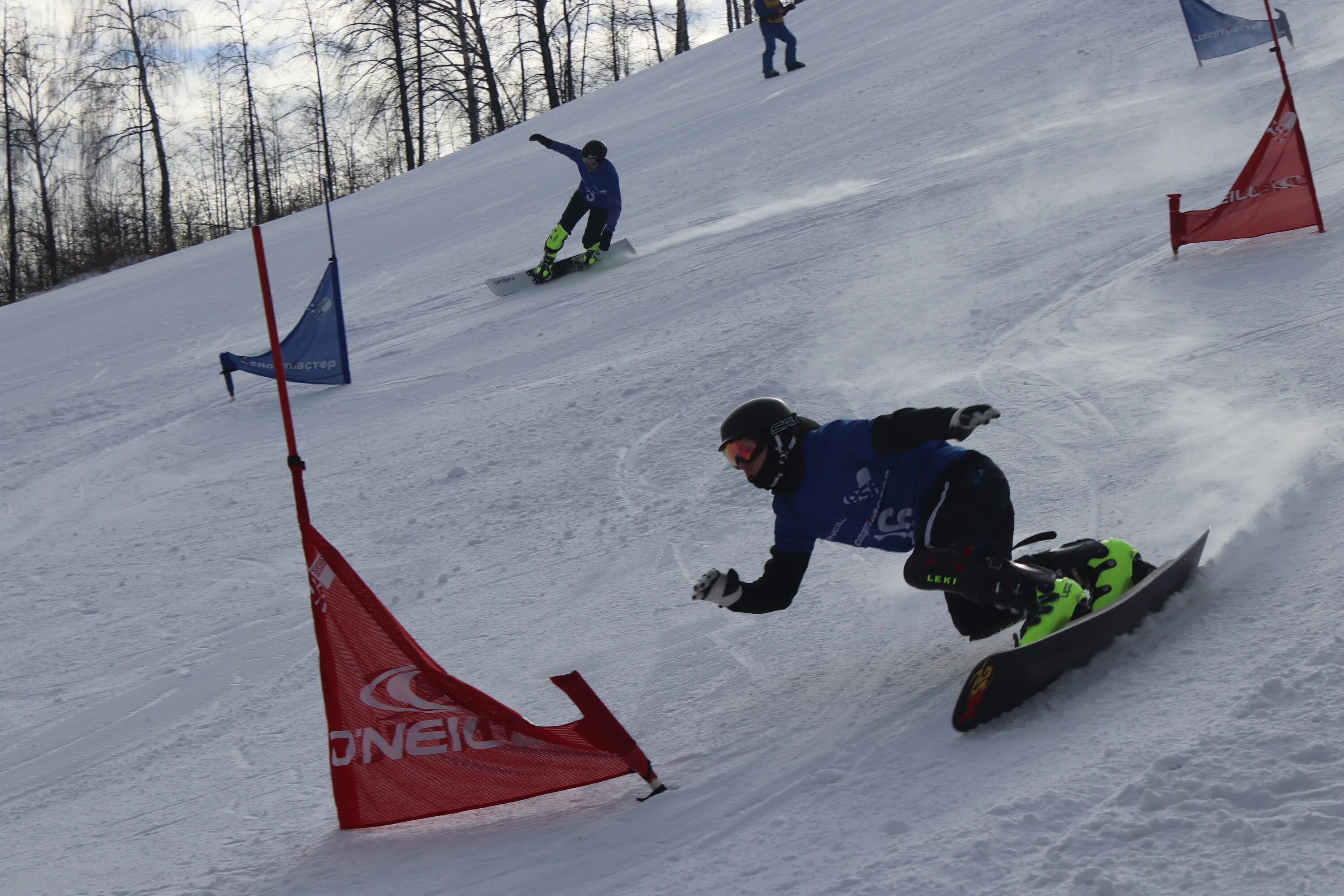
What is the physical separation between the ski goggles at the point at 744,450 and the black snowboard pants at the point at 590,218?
8.74 meters

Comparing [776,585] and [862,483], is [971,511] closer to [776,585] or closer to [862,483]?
[862,483]

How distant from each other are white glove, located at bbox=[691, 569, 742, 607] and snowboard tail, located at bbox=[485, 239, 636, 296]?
856cm

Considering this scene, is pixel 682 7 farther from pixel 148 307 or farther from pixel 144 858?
pixel 144 858

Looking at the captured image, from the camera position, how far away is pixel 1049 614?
12.1ft

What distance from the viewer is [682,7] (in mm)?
40438

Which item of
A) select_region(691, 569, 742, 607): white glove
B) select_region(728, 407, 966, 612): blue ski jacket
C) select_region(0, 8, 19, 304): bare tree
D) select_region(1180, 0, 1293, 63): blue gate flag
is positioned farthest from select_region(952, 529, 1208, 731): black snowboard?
select_region(0, 8, 19, 304): bare tree

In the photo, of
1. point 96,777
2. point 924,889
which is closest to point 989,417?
point 924,889

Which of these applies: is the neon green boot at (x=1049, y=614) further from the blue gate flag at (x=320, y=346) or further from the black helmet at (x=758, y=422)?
the blue gate flag at (x=320, y=346)

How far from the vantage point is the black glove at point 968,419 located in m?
3.24

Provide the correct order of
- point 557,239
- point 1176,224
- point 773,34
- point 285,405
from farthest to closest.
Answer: point 773,34 → point 557,239 → point 1176,224 → point 285,405

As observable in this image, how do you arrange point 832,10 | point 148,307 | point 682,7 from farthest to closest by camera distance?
point 682,7
point 832,10
point 148,307

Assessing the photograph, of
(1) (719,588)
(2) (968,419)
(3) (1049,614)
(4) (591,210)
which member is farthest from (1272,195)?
(4) (591,210)

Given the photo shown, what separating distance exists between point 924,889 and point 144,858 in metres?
2.58

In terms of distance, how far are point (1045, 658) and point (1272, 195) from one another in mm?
5827
